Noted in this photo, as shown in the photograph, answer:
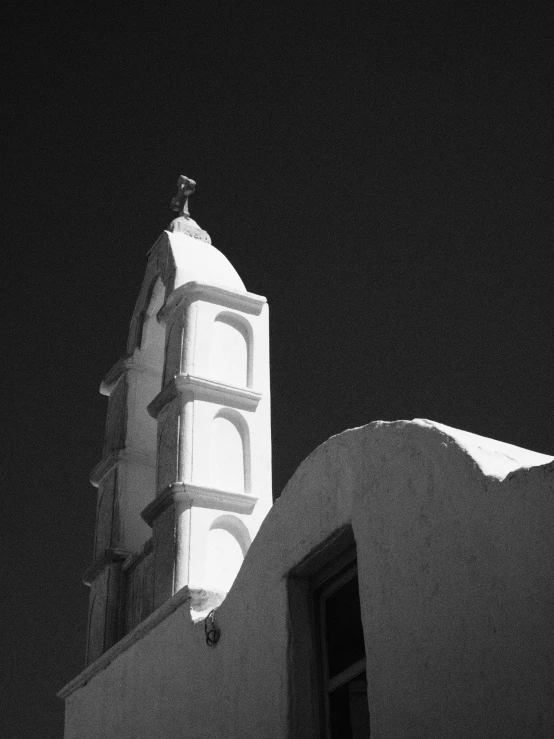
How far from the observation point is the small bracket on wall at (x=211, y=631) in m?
5.64

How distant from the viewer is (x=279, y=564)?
208 inches

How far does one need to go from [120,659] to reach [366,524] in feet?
9.10

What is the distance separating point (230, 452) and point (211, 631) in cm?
174

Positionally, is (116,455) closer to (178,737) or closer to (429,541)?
(178,737)

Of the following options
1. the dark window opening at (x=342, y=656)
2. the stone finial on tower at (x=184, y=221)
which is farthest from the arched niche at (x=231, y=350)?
the dark window opening at (x=342, y=656)

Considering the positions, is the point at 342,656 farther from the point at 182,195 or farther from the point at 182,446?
the point at 182,195

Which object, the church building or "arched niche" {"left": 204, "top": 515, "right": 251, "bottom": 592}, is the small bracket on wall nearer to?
the church building

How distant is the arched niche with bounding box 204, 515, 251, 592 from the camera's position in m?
6.59

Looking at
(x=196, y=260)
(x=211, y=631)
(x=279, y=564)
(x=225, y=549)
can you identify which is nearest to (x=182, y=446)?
(x=225, y=549)

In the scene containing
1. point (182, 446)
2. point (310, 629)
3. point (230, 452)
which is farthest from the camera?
point (230, 452)

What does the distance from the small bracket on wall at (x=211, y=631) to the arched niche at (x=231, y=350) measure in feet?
6.90

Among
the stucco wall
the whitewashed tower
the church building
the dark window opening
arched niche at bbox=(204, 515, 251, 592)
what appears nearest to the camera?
the stucco wall

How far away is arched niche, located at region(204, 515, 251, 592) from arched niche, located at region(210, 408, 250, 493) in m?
0.24

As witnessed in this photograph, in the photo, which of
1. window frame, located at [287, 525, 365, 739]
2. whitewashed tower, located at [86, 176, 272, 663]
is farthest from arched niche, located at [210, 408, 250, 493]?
window frame, located at [287, 525, 365, 739]
